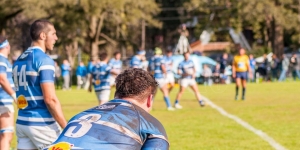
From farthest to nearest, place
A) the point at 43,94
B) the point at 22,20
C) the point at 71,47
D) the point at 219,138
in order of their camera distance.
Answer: the point at 71,47 → the point at 22,20 → the point at 219,138 → the point at 43,94

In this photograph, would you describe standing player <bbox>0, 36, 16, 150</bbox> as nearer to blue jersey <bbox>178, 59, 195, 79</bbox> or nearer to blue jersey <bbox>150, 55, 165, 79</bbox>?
blue jersey <bbox>178, 59, 195, 79</bbox>

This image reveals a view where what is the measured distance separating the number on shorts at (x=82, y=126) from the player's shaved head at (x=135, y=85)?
0.24 metres

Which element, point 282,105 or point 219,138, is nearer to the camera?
point 219,138

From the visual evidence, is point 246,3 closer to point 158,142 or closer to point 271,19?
point 271,19

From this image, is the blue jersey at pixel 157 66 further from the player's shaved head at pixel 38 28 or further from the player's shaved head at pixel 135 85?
the player's shaved head at pixel 135 85

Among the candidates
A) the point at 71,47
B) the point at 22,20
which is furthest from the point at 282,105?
the point at 71,47

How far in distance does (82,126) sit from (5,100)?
20.5ft

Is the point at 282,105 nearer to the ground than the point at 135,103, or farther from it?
nearer to the ground

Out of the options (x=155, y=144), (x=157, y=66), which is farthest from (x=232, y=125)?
(x=155, y=144)

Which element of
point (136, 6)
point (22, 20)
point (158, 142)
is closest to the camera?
point (158, 142)

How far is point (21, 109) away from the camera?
22.0ft

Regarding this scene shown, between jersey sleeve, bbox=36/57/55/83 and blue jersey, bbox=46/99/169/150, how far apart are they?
263 cm

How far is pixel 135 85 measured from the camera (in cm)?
395

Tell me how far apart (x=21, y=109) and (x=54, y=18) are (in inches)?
1878
